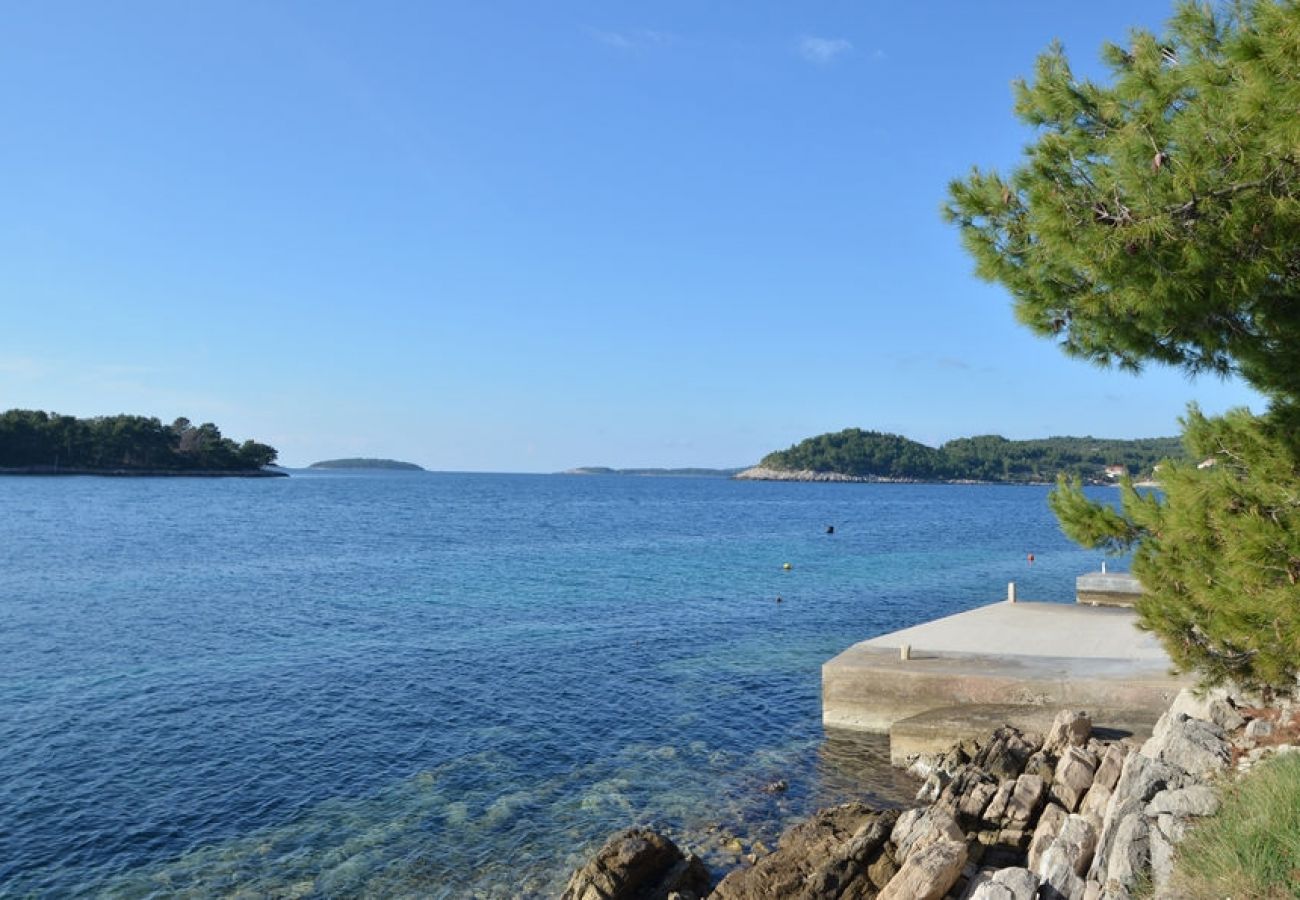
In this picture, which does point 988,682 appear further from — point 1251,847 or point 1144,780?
point 1251,847

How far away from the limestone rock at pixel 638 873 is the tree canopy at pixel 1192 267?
6.47m

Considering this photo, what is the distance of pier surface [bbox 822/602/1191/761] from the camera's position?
16984 millimetres

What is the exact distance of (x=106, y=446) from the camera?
171625 millimetres

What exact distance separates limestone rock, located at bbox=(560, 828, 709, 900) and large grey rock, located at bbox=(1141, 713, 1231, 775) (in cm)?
598

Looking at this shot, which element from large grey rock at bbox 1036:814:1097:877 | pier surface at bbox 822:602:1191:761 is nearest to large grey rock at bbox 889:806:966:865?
large grey rock at bbox 1036:814:1097:877

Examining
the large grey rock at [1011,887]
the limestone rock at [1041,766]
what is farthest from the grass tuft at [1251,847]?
the limestone rock at [1041,766]

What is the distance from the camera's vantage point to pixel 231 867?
1292cm

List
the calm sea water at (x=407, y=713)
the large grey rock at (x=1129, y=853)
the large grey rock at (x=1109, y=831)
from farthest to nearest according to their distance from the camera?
the calm sea water at (x=407, y=713)
the large grey rock at (x=1109, y=831)
the large grey rock at (x=1129, y=853)

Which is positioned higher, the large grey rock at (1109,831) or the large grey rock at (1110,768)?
the large grey rock at (1109,831)

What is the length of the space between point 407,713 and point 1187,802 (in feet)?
51.8

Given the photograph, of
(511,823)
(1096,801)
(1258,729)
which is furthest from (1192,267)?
(511,823)

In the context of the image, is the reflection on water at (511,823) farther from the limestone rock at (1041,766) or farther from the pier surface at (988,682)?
the limestone rock at (1041,766)

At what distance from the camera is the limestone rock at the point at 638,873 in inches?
449

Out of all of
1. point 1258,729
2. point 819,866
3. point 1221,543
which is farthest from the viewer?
point 1258,729
